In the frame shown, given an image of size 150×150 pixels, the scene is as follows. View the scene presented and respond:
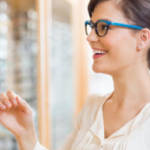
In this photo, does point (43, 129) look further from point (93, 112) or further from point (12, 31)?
point (93, 112)

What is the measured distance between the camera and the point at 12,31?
247 centimetres

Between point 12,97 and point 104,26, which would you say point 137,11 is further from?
point 12,97

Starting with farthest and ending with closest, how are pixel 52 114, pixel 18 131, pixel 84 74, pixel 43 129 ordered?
pixel 84 74, pixel 52 114, pixel 43 129, pixel 18 131

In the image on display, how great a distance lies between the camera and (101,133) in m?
1.19

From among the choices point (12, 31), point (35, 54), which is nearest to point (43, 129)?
point (35, 54)

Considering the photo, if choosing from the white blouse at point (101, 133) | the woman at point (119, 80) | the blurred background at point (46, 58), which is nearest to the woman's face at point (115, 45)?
the woman at point (119, 80)

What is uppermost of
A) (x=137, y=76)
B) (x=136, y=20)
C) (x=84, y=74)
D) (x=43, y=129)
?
(x=136, y=20)

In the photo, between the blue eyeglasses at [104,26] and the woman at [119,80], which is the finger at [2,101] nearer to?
the woman at [119,80]

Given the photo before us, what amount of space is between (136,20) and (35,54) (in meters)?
1.61

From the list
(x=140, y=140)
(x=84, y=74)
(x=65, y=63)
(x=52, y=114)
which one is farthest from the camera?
(x=84, y=74)

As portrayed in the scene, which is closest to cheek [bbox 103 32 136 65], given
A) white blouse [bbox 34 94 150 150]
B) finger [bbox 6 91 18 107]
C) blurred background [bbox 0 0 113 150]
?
white blouse [bbox 34 94 150 150]

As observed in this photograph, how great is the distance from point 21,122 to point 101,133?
355 millimetres

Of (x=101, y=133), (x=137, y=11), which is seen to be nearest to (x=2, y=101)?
(x=101, y=133)

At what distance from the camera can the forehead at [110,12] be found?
44.4 inches
